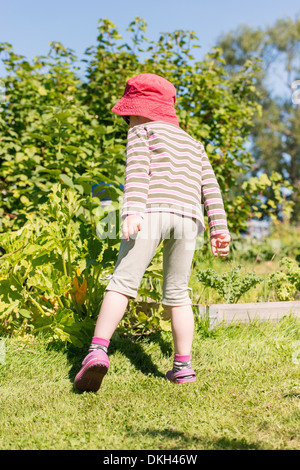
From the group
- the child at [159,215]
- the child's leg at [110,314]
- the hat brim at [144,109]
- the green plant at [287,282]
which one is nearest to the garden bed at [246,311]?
the green plant at [287,282]

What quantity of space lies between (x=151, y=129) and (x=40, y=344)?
54.1 inches

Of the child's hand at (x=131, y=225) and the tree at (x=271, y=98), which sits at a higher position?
the tree at (x=271, y=98)

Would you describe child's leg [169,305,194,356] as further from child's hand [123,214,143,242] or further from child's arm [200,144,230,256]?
child's hand [123,214,143,242]

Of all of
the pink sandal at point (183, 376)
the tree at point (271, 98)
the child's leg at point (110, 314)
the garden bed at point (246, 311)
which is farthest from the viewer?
the tree at point (271, 98)

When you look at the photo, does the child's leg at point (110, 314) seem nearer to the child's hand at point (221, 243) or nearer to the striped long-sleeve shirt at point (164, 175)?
the striped long-sleeve shirt at point (164, 175)

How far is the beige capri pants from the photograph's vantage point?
212cm

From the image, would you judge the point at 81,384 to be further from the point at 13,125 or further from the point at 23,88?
the point at 23,88

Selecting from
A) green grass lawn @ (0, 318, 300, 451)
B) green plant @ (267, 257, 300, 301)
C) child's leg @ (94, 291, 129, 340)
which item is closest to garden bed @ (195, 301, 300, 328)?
green grass lawn @ (0, 318, 300, 451)

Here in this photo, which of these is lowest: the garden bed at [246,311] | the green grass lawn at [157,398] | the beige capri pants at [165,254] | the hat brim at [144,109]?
the green grass lawn at [157,398]

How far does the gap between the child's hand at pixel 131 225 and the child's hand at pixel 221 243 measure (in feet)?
1.62

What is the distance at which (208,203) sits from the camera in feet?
7.88

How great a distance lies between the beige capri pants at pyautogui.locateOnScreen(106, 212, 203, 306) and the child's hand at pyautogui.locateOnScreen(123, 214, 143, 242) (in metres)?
0.06

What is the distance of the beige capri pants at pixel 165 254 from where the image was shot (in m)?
2.12
